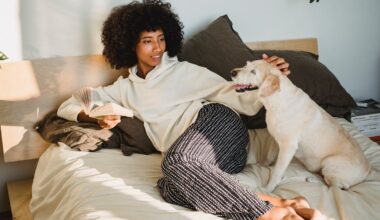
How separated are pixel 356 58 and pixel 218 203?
2046mm

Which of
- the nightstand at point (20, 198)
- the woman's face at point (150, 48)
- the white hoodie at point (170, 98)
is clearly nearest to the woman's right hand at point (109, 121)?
the white hoodie at point (170, 98)

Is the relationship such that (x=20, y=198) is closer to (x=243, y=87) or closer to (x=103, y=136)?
(x=103, y=136)

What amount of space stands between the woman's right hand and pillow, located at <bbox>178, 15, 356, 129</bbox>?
22.1 inches

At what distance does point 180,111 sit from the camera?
1705 mm

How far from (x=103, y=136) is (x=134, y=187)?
44cm

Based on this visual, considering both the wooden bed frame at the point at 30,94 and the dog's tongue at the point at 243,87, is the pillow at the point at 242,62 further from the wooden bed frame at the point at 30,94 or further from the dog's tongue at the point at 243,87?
the wooden bed frame at the point at 30,94

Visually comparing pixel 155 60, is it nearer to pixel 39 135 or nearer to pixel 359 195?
pixel 39 135

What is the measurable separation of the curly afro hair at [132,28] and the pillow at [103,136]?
36 cm

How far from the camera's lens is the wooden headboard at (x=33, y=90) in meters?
1.84

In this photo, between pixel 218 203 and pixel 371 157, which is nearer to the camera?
pixel 218 203

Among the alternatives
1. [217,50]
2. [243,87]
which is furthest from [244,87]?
[217,50]

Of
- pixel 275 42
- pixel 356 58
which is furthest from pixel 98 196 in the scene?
pixel 356 58

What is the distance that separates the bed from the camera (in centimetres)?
121

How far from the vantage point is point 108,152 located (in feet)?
5.54
